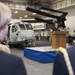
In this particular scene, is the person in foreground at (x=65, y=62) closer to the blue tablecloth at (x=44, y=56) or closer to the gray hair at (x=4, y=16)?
the gray hair at (x=4, y=16)

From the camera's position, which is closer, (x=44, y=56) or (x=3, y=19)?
(x=3, y=19)

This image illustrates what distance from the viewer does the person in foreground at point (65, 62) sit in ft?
2.93

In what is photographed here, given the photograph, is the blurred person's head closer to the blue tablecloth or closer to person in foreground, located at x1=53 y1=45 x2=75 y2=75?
person in foreground, located at x1=53 y1=45 x2=75 y2=75

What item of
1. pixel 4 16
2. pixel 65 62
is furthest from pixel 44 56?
pixel 65 62

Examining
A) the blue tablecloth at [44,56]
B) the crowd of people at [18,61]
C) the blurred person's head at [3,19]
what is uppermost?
the blurred person's head at [3,19]

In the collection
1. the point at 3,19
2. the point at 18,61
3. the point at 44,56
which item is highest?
the point at 3,19

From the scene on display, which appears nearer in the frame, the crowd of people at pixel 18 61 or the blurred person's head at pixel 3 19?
the crowd of people at pixel 18 61

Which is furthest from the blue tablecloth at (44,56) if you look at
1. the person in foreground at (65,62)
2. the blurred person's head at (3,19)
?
the person in foreground at (65,62)

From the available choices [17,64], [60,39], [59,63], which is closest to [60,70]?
[59,63]

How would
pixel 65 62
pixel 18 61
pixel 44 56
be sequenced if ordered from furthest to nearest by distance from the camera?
pixel 44 56, pixel 18 61, pixel 65 62

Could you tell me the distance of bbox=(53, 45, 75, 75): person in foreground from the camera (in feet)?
2.93

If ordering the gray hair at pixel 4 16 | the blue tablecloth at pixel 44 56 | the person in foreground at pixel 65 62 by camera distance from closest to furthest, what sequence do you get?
the person in foreground at pixel 65 62, the gray hair at pixel 4 16, the blue tablecloth at pixel 44 56

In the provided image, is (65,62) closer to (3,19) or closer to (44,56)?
(3,19)

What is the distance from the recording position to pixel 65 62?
90cm
